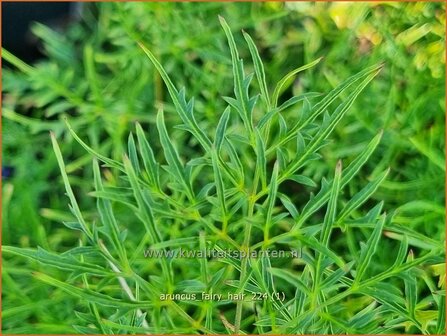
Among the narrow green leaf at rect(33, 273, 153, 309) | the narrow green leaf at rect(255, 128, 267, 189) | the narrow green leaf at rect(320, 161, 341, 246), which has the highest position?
the narrow green leaf at rect(255, 128, 267, 189)

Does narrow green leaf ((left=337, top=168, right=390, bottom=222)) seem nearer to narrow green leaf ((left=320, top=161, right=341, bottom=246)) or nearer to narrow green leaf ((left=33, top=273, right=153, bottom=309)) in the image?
narrow green leaf ((left=320, top=161, right=341, bottom=246))

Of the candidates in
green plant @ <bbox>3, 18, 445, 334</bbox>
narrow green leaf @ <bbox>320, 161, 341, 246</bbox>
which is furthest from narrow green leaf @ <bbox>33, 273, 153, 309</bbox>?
narrow green leaf @ <bbox>320, 161, 341, 246</bbox>

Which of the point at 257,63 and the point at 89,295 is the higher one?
the point at 257,63

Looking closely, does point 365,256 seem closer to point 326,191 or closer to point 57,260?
point 326,191

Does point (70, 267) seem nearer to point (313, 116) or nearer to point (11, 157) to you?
point (313, 116)

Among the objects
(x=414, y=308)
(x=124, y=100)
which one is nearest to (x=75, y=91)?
(x=124, y=100)

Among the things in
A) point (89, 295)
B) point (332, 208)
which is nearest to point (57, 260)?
point (89, 295)

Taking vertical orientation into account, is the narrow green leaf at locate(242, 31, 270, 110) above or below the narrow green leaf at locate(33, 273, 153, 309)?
above

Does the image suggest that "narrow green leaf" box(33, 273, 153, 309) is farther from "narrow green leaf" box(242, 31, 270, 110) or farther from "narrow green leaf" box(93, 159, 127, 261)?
"narrow green leaf" box(242, 31, 270, 110)

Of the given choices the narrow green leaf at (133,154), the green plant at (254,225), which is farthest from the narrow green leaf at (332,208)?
the narrow green leaf at (133,154)

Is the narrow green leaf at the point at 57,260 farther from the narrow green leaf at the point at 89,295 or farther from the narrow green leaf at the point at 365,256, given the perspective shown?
the narrow green leaf at the point at 365,256

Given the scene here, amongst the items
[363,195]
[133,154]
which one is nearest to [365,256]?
[363,195]
